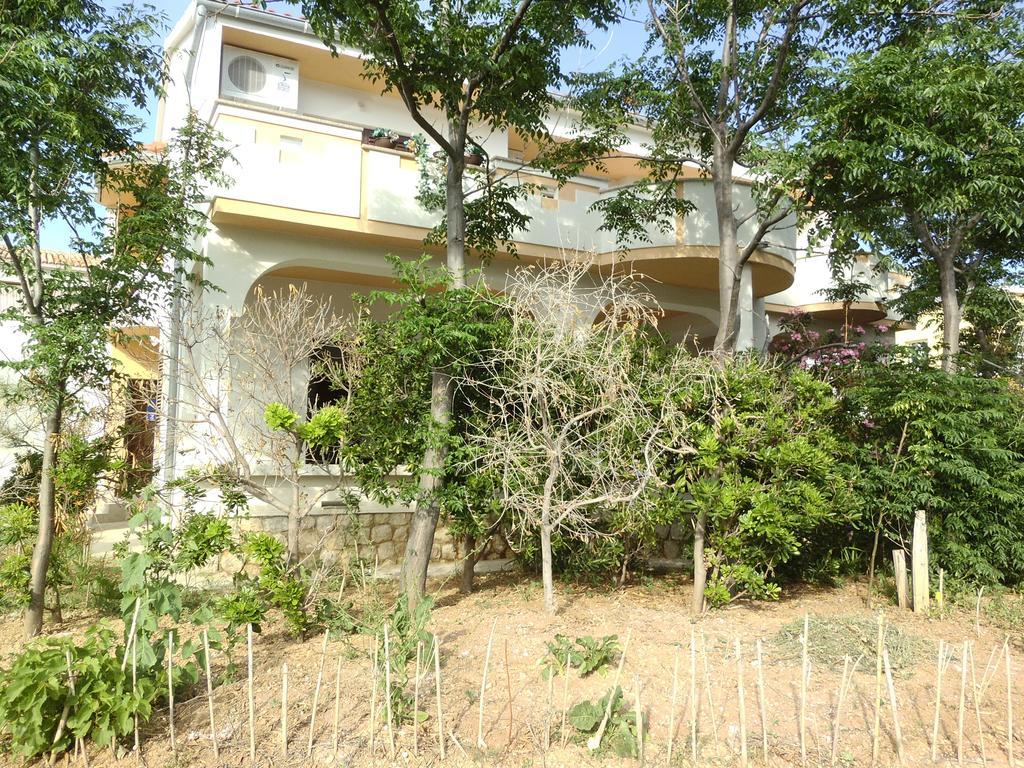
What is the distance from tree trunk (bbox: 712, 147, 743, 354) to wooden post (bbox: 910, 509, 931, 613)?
2651mm

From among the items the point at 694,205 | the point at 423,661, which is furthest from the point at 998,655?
the point at 694,205

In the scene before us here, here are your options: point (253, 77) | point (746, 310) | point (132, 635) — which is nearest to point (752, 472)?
point (746, 310)

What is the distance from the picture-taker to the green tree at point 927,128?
660 cm

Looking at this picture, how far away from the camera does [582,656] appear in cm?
481

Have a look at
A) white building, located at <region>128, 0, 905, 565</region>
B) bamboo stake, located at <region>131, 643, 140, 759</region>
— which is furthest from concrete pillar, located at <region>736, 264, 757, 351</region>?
bamboo stake, located at <region>131, 643, 140, 759</region>

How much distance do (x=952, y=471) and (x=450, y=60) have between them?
6260 millimetres

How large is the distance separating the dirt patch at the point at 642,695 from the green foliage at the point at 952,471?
81 cm

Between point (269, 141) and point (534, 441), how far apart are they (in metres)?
5.24

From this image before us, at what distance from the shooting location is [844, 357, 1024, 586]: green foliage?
22.2 feet

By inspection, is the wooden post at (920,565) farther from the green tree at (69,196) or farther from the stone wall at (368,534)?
the green tree at (69,196)

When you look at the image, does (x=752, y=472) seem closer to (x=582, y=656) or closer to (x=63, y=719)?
(x=582, y=656)

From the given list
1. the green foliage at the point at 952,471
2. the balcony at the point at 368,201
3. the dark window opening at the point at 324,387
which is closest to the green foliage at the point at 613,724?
the dark window opening at the point at 324,387

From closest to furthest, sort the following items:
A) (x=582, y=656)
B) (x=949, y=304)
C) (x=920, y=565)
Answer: (x=582, y=656) → (x=920, y=565) → (x=949, y=304)

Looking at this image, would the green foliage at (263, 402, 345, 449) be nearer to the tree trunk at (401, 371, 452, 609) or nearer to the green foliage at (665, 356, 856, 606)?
the tree trunk at (401, 371, 452, 609)
